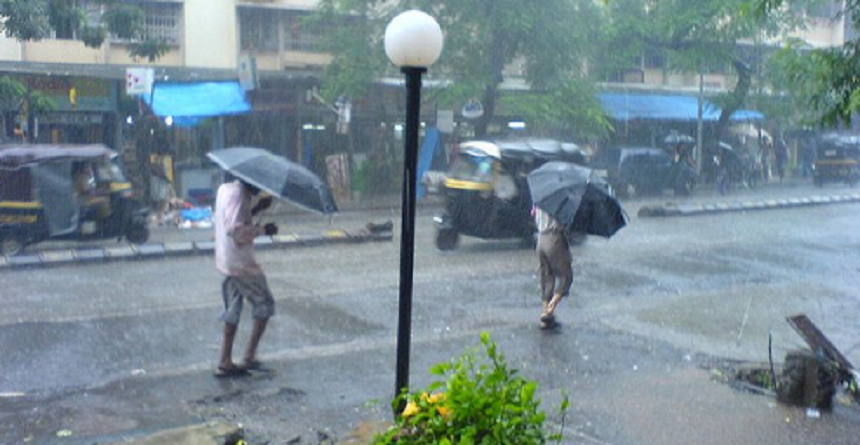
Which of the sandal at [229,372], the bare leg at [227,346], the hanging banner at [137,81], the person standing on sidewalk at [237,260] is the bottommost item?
the sandal at [229,372]

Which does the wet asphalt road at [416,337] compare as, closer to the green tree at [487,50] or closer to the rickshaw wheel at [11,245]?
the rickshaw wheel at [11,245]

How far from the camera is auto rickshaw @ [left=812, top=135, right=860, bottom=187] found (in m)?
37.0

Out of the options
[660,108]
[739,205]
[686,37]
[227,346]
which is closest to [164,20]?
[739,205]

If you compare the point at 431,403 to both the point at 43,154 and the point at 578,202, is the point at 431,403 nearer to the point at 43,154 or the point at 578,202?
the point at 578,202

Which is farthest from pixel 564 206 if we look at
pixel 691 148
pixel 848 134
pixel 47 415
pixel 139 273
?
pixel 848 134

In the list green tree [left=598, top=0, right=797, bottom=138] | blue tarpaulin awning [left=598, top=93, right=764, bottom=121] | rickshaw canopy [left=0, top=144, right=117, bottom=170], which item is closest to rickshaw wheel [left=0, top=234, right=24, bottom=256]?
rickshaw canopy [left=0, top=144, right=117, bottom=170]

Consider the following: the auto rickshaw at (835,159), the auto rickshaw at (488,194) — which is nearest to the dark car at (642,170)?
the auto rickshaw at (835,159)

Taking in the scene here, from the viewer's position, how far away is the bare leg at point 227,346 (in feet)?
28.1

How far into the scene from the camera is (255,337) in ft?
28.9

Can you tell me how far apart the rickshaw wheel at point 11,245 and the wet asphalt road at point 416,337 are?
1.79m

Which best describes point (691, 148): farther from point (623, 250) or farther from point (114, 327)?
point (114, 327)

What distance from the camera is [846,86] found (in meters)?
7.54

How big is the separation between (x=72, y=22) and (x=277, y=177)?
40.9 feet

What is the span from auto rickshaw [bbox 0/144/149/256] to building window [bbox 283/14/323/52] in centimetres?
1176
